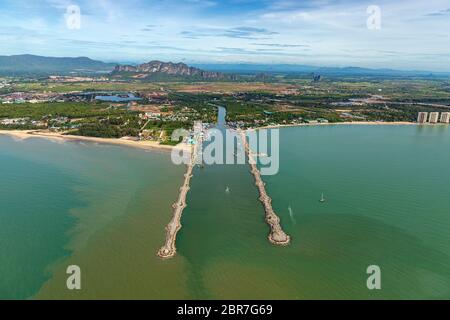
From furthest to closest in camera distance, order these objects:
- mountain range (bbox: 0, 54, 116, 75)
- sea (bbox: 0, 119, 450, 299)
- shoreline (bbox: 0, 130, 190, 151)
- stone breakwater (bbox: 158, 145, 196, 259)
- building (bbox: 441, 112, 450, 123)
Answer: mountain range (bbox: 0, 54, 116, 75), building (bbox: 441, 112, 450, 123), shoreline (bbox: 0, 130, 190, 151), stone breakwater (bbox: 158, 145, 196, 259), sea (bbox: 0, 119, 450, 299)

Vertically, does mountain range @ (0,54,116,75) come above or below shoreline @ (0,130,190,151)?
above

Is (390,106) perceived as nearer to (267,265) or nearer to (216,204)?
(216,204)

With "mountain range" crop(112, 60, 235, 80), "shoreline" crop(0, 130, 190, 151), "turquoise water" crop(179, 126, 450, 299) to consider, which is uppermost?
"mountain range" crop(112, 60, 235, 80)

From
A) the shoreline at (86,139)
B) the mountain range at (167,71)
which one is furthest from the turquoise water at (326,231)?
the mountain range at (167,71)

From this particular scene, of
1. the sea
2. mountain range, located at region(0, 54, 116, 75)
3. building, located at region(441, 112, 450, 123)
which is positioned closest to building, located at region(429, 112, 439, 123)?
building, located at region(441, 112, 450, 123)

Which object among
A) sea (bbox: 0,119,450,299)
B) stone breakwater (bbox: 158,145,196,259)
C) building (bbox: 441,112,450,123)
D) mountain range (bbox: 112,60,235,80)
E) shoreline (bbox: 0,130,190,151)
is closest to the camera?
sea (bbox: 0,119,450,299)

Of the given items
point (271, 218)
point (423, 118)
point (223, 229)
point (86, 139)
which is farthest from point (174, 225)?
point (423, 118)

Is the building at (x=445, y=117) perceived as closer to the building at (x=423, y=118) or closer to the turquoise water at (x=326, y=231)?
the building at (x=423, y=118)

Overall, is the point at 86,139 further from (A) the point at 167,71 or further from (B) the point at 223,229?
(A) the point at 167,71

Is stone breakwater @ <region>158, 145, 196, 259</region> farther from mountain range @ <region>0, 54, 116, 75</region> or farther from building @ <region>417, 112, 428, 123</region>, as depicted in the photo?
mountain range @ <region>0, 54, 116, 75</region>

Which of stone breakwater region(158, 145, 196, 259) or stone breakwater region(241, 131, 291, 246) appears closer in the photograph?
stone breakwater region(158, 145, 196, 259)
